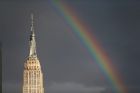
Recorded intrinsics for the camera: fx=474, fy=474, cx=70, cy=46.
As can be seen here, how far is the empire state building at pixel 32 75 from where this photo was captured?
59441 millimetres

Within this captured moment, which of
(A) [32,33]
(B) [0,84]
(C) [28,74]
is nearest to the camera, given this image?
(B) [0,84]

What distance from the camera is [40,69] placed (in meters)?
59.4

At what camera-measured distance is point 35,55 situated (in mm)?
59438

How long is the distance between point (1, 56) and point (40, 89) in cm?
1132

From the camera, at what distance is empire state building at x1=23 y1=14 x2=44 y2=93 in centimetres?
5944

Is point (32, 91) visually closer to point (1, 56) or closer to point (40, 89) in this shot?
point (40, 89)

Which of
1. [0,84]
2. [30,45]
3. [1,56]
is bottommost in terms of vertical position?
[0,84]

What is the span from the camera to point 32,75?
61.1 metres

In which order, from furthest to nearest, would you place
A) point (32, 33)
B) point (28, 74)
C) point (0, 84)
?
point (28, 74) → point (32, 33) → point (0, 84)

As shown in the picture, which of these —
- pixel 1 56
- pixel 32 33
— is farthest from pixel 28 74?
pixel 1 56

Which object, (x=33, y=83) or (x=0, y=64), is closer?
(x=0, y=64)

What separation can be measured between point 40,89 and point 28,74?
100.0 inches

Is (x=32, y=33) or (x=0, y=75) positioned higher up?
(x=32, y=33)

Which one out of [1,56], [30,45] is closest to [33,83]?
[30,45]
